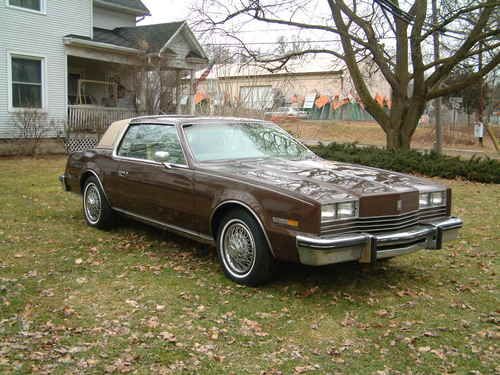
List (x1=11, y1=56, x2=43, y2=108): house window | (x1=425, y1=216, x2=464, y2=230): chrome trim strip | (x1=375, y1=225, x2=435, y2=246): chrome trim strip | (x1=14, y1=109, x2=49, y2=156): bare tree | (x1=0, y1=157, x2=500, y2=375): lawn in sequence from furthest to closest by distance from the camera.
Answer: (x1=11, y1=56, x2=43, y2=108): house window
(x1=14, y1=109, x2=49, y2=156): bare tree
(x1=425, y1=216, x2=464, y2=230): chrome trim strip
(x1=375, y1=225, x2=435, y2=246): chrome trim strip
(x1=0, y1=157, x2=500, y2=375): lawn

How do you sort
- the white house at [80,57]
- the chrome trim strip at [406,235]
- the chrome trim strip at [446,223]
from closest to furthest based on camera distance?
the chrome trim strip at [406,235]
the chrome trim strip at [446,223]
the white house at [80,57]

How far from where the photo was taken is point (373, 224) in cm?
494

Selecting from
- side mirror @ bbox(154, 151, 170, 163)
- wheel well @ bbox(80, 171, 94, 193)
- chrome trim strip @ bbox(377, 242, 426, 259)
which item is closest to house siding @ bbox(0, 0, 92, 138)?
wheel well @ bbox(80, 171, 94, 193)

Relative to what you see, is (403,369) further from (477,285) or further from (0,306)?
(0,306)

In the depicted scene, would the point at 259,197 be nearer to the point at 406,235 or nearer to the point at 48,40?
the point at 406,235

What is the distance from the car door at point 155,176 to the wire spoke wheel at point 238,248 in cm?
57

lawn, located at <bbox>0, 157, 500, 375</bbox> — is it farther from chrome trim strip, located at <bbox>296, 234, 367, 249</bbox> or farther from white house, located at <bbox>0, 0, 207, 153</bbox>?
white house, located at <bbox>0, 0, 207, 153</bbox>

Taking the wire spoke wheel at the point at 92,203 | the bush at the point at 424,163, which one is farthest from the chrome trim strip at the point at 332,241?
the bush at the point at 424,163

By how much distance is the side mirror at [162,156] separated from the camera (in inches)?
241

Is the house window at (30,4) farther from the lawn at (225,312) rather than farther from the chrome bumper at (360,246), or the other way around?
the chrome bumper at (360,246)

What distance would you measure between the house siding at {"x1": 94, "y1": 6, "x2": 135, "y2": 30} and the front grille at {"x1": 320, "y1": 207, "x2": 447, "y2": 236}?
19.9 meters

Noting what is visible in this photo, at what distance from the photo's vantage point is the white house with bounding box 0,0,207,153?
17.4 meters

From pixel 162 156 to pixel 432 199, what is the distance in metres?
2.87

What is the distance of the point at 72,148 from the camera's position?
61.4 feet
